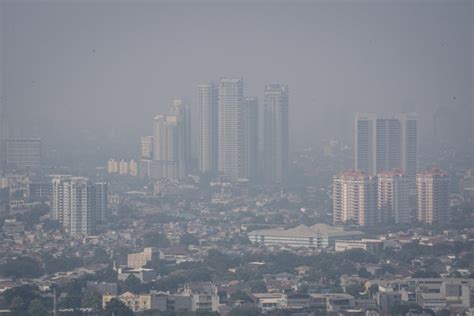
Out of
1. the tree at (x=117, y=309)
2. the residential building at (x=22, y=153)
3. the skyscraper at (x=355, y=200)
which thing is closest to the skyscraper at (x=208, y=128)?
the residential building at (x=22, y=153)

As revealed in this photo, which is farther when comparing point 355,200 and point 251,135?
point 251,135

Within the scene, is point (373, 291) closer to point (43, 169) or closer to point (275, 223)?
point (275, 223)

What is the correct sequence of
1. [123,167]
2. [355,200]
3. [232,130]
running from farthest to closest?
[232,130] → [123,167] → [355,200]

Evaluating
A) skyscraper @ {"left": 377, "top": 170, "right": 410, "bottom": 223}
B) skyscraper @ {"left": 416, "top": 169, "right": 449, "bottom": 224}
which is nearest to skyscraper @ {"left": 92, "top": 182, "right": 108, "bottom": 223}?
skyscraper @ {"left": 377, "top": 170, "right": 410, "bottom": 223}

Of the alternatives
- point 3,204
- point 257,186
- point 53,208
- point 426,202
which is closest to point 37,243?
point 53,208

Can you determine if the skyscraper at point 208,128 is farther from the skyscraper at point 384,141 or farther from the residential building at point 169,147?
the skyscraper at point 384,141

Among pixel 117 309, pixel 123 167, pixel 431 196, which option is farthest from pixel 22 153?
pixel 117 309

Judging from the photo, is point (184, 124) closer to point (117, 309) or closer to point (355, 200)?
point (355, 200)
